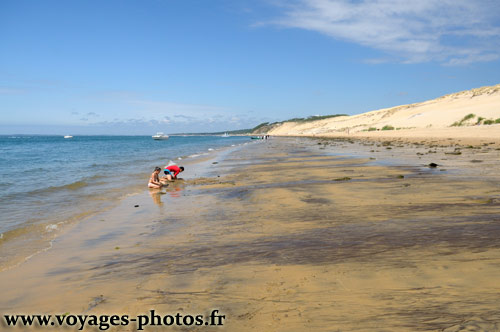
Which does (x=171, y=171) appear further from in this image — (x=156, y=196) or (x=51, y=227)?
(x=51, y=227)

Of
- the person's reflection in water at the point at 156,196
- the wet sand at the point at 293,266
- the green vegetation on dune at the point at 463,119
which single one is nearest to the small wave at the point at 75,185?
the person's reflection in water at the point at 156,196

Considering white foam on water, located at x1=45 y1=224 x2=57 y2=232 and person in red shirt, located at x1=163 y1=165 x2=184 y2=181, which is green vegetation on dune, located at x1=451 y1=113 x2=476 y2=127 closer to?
person in red shirt, located at x1=163 y1=165 x2=184 y2=181

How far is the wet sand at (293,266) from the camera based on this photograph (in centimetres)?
311

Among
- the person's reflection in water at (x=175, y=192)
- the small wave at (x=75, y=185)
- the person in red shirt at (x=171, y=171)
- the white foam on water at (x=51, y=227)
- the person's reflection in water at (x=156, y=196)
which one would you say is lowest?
the white foam on water at (x=51, y=227)

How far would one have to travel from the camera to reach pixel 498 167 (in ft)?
41.5

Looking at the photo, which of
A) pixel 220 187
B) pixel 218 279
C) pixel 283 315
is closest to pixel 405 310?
pixel 283 315

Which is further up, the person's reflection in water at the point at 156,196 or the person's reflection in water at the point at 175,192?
the person's reflection in water at the point at 175,192

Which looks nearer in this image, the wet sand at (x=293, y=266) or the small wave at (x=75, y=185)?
the wet sand at (x=293, y=266)

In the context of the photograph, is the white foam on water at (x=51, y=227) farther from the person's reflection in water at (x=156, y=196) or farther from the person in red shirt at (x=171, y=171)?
the person in red shirt at (x=171, y=171)

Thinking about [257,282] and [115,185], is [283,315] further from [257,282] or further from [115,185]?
[115,185]

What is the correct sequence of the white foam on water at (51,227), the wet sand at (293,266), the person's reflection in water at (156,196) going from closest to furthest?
the wet sand at (293,266) < the white foam on water at (51,227) < the person's reflection in water at (156,196)

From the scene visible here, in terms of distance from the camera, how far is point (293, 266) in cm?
431

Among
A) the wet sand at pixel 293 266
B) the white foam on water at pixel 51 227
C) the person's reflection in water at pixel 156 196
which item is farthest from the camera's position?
the person's reflection in water at pixel 156 196

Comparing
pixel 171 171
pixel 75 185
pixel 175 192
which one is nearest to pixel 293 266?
pixel 175 192
